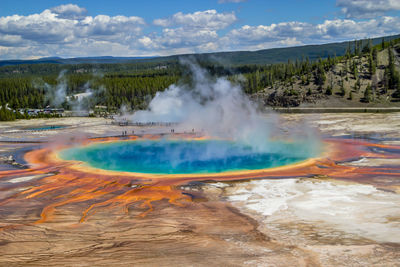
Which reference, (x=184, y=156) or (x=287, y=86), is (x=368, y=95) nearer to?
(x=287, y=86)

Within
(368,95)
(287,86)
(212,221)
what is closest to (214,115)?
(368,95)

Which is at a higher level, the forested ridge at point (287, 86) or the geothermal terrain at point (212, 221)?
the forested ridge at point (287, 86)

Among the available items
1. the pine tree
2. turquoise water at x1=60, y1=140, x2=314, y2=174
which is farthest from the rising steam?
the pine tree

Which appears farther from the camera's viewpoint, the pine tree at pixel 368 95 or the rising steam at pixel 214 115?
the pine tree at pixel 368 95

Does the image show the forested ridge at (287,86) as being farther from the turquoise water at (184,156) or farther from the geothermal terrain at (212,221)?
the geothermal terrain at (212,221)

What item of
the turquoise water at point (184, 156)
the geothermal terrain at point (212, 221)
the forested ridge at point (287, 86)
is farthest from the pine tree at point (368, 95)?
the geothermal terrain at point (212, 221)

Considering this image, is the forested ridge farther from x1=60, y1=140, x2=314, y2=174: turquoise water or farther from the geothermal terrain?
the geothermal terrain

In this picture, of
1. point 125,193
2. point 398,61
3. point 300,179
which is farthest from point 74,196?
point 398,61
